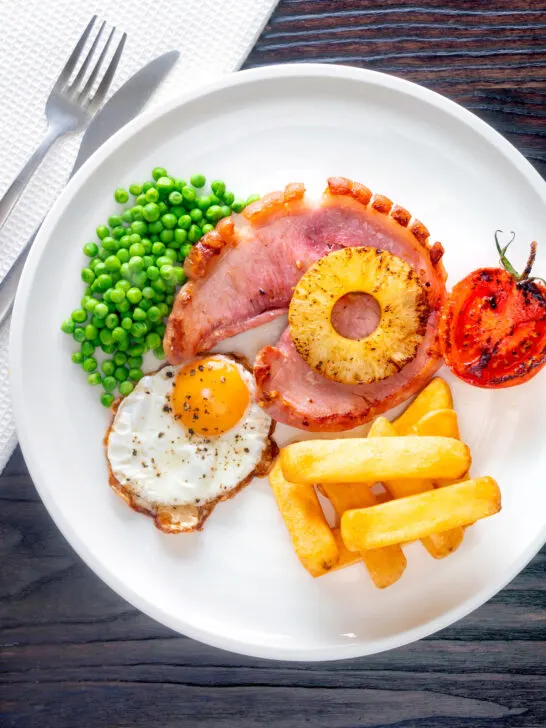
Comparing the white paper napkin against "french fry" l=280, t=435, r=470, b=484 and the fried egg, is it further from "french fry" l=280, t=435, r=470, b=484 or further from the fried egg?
"french fry" l=280, t=435, r=470, b=484

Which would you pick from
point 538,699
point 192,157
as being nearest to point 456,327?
point 192,157

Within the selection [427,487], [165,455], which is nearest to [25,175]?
[165,455]

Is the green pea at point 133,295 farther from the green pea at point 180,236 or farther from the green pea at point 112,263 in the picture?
A: the green pea at point 180,236

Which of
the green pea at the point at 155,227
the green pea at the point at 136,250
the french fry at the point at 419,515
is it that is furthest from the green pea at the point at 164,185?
the french fry at the point at 419,515

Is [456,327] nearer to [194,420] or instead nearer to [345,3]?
[194,420]

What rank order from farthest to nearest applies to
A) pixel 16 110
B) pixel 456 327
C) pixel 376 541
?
1. pixel 16 110
2. pixel 456 327
3. pixel 376 541

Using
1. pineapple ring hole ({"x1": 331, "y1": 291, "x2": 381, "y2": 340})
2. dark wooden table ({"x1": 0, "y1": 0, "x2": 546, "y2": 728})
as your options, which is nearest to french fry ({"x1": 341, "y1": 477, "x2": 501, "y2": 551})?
pineapple ring hole ({"x1": 331, "y1": 291, "x2": 381, "y2": 340})
